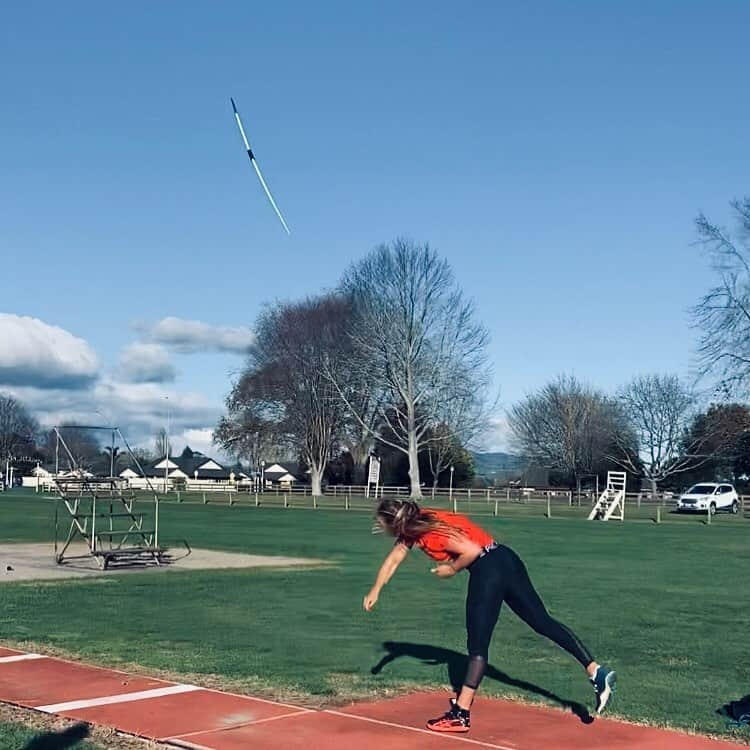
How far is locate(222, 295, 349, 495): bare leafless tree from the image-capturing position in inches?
3169

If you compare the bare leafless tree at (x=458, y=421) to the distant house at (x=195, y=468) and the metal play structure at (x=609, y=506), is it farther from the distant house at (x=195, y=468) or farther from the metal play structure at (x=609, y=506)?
the distant house at (x=195, y=468)

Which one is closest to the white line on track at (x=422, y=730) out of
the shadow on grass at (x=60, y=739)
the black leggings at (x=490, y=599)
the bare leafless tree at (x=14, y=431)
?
the black leggings at (x=490, y=599)

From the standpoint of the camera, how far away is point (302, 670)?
993cm

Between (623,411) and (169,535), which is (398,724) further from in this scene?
(623,411)

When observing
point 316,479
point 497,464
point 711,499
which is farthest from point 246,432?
point 497,464

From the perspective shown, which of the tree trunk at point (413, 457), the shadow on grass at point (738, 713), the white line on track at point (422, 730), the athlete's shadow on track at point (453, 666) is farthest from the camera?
the tree trunk at point (413, 457)

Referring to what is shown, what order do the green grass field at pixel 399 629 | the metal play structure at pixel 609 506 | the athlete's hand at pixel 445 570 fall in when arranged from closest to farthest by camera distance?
the athlete's hand at pixel 445 570
the green grass field at pixel 399 629
the metal play structure at pixel 609 506

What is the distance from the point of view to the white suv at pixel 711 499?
190 ft

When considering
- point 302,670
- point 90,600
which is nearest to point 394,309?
point 90,600

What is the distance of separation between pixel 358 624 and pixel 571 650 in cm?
552

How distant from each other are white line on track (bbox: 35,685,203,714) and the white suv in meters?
50.9

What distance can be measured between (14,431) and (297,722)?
458 ft

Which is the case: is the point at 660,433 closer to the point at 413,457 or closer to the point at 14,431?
the point at 413,457

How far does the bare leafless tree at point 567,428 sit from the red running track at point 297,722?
87210 millimetres
